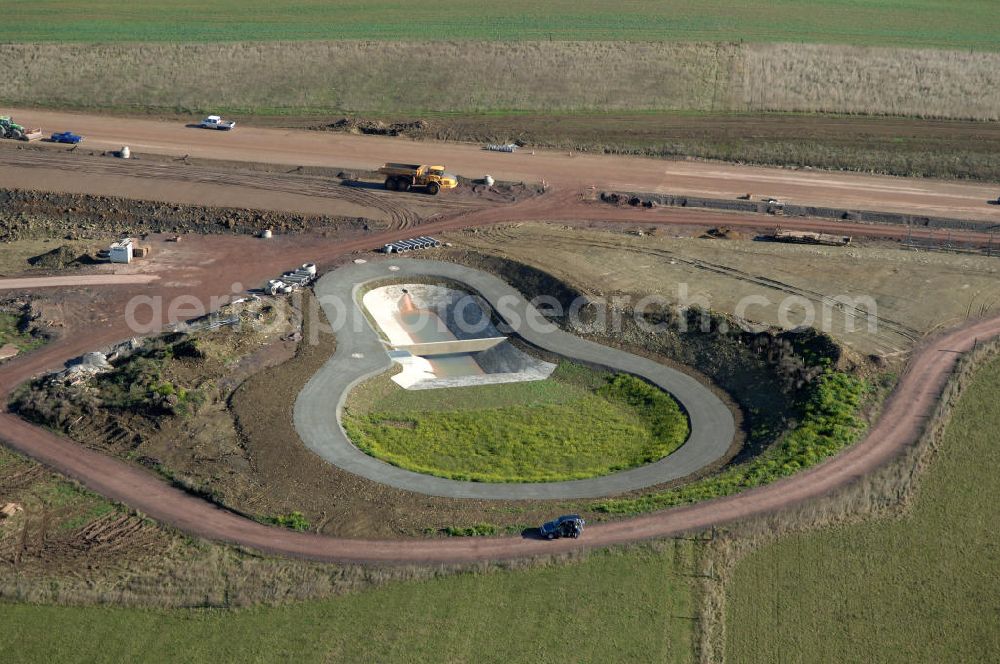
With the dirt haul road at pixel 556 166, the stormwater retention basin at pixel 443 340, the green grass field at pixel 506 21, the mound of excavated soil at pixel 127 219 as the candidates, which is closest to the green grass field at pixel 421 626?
the stormwater retention basin at pixel 443 340

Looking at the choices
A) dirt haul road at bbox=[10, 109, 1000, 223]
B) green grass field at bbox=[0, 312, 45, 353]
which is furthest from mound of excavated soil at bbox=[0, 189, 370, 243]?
green grass field at bbox=[0, 312, 45, 353]

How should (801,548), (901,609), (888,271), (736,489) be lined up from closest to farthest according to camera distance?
(901,609), (801,548), (736,489), (888,271)

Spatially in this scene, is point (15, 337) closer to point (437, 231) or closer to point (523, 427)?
point (437, 231)

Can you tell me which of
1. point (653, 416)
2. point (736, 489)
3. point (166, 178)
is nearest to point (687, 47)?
point (166, 178)

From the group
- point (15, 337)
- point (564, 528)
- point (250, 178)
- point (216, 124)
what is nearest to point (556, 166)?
point (250, 178)

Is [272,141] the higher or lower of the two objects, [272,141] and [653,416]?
the higher

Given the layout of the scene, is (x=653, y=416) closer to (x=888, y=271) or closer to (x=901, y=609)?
(x=901, y=609)
